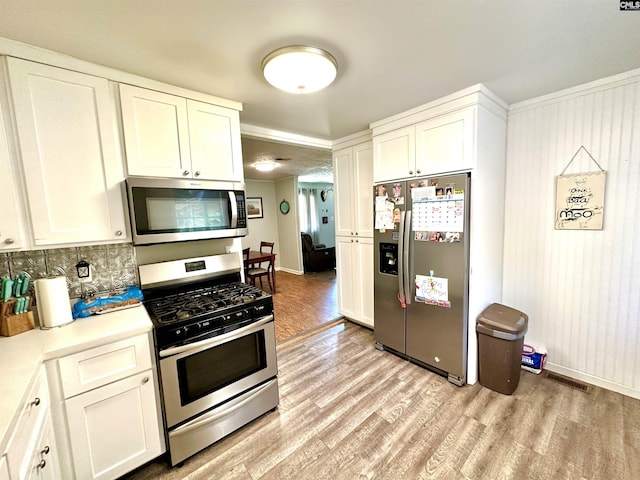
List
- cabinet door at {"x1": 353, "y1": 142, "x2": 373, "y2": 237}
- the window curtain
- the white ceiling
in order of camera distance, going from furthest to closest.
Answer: the window curtain
cabinet door at {"x1": 353, "y1": 142, "x2": 373, "y2": 237}
the white ceiling

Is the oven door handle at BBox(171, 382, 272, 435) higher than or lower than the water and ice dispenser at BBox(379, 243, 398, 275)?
lower

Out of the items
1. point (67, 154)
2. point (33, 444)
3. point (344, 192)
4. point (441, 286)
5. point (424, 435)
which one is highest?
point (67, 154)

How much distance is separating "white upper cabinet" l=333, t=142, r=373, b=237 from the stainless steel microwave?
4.96ft

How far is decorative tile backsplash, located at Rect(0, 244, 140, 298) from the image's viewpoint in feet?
5.11

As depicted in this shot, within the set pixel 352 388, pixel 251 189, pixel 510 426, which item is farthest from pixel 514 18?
pixel 251 189

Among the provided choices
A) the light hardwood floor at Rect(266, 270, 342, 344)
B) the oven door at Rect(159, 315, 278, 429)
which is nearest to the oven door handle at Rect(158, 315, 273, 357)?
the oven door at Rect(159, 315, 278, 429)

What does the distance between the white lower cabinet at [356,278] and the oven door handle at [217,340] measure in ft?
5.10

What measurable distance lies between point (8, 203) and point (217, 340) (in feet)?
4.25

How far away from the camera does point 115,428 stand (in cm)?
137

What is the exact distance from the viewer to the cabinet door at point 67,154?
1.36 meters

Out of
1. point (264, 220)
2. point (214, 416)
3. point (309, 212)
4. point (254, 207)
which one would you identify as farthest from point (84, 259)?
point (309, 212)

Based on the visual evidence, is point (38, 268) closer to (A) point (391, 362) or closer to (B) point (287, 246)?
(A) point (391, 362)

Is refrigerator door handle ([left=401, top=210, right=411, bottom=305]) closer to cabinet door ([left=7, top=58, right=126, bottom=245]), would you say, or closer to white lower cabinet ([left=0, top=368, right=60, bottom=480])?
cabinet door ([left=7, top=58, right=126, bottom=245])

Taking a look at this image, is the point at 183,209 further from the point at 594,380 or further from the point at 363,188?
the point at 594,380
